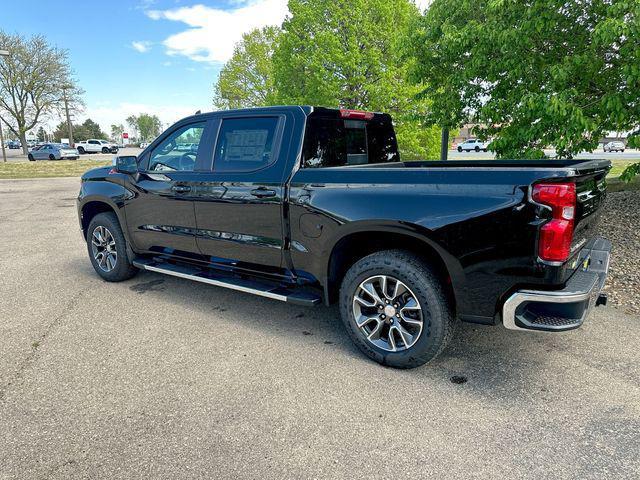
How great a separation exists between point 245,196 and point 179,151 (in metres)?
1.17

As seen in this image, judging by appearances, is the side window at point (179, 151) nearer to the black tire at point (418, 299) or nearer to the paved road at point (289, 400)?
the paved road at point (289, 400)

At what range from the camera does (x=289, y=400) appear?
2.85m

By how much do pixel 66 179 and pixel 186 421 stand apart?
22492 millimetres

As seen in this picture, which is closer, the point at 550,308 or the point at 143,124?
the point at 550,308

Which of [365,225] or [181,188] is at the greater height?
[181,188]

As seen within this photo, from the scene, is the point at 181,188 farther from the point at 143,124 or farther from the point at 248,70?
the point at 143,124

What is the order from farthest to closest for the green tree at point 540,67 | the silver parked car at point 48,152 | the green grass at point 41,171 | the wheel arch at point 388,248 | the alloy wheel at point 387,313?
the silver parked car at point 48,152 < the green grass at point 41,171 < the green tree at point 540,67 < the alloy wheel at point 387,313 < the wheel arch at point 388,248

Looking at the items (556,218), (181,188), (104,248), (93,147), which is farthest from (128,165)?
(93,147)

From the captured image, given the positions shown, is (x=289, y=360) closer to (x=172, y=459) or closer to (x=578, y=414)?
(x=172, y=459)

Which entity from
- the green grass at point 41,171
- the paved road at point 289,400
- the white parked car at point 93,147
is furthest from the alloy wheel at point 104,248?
the white parked car at point 93,147

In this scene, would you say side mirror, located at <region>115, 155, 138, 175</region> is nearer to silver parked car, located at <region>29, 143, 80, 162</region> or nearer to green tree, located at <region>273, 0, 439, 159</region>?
green tree, located at <region>273, 0, 439, 159</region>

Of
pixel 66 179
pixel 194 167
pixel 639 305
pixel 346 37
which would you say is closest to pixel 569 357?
pixel 639 305

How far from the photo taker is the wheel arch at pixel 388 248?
2.90 m

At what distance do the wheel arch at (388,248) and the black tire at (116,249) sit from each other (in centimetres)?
281
